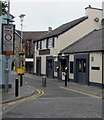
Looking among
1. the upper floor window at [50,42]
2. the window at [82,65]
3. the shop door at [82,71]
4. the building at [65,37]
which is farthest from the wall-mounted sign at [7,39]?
the upper floor window at [50,42]

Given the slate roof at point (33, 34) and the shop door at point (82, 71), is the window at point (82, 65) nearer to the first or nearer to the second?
the shop door at point (82, 71)

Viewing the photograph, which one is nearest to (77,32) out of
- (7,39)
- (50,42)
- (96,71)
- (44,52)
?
(50,42)

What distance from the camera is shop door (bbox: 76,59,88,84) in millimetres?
18695

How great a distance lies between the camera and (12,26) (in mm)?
12453

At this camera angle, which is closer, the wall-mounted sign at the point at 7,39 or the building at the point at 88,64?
the wall-mounted sign at the point at 7,39

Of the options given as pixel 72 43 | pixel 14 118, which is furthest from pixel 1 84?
pixel 72 43

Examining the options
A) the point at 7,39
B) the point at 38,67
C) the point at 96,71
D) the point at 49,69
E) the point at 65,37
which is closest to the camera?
the point at 7,39

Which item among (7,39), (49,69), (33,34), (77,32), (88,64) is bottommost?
(49,69)

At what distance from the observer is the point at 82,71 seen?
63.2 feet

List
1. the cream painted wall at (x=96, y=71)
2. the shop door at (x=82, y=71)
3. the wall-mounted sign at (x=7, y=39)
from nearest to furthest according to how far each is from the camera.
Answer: the wall-mounted sign at (x=7, y=39)
the cream painted wall at (x=96, y=71)
the shop door at (x=82, y=71)

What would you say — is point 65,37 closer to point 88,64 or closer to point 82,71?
point 82,71

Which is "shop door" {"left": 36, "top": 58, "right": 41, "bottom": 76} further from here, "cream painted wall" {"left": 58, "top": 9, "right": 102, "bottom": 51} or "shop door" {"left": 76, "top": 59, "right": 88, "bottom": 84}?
"shop door" {"left": 76, "top": 59, "right": 88, "bottom": 84}

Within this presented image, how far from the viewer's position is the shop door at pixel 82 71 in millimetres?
18695

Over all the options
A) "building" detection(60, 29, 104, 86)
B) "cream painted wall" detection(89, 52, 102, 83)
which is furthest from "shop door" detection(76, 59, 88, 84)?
"cream painted wall" detection(89, 52, 102, 83)
